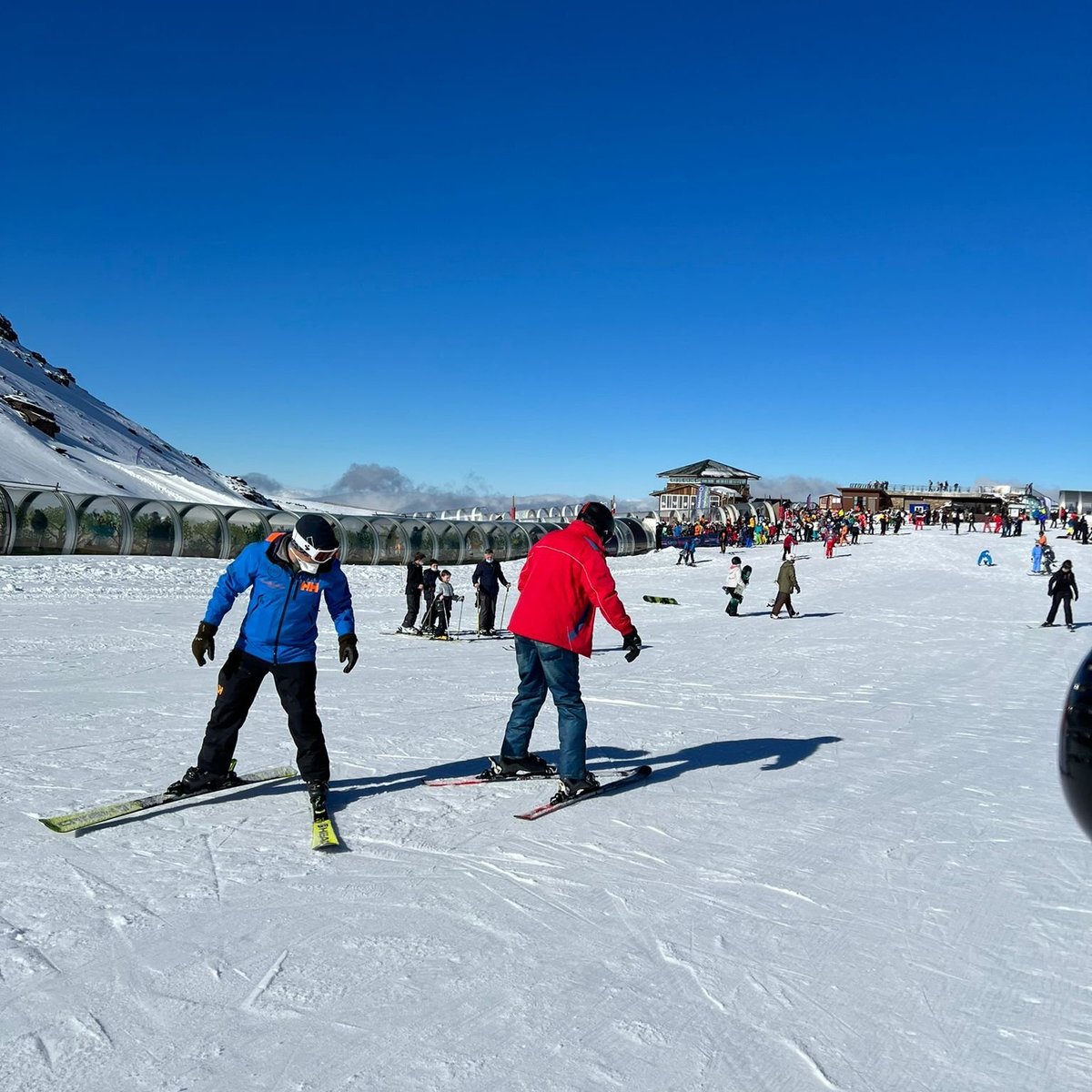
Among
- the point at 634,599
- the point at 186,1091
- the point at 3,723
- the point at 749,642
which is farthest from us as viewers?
the point at 634,599

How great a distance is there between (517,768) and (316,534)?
1.95 m

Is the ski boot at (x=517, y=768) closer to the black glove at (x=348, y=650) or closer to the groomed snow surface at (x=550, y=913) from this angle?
the groomed snow surface at (x=550, y=913)

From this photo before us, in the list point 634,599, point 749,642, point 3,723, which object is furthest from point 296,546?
point 634,599

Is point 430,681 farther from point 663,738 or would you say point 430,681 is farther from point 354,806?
point 354,806

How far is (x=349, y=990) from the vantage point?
2795 millimetres

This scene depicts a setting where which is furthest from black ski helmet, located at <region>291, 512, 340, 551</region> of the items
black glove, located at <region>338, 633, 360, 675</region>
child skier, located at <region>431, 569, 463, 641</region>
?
child skier, located at <region>431, 569, 463, 641</region>

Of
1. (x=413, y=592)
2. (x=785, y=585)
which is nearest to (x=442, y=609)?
(x=413, y=592)

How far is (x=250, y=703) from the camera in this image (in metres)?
4.58

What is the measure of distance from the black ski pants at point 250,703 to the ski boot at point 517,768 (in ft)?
4.13

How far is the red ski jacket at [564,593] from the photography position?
4855 millimetres

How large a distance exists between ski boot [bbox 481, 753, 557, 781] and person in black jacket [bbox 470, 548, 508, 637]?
9.56 m

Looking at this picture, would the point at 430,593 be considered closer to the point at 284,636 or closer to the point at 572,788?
the point at 572,788

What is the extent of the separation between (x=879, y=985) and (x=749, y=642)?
12.0 metres

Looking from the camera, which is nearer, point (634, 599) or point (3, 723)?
point (3, 723)
